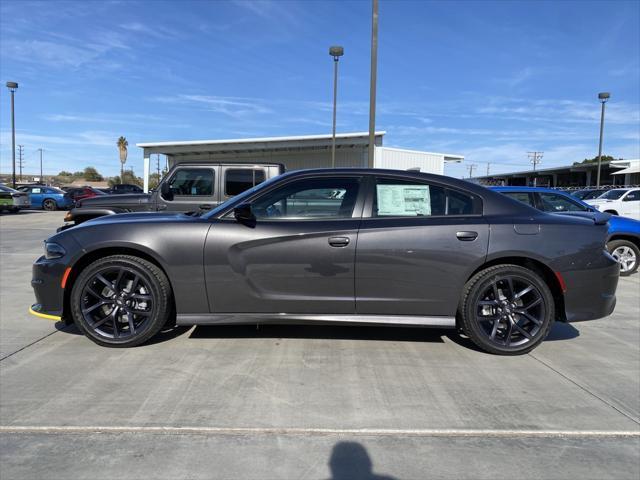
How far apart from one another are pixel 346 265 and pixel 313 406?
1223 millimetres

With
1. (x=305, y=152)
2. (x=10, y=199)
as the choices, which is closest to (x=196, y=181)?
(x=10, y=199)

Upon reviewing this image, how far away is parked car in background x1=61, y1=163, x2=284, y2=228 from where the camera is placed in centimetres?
759

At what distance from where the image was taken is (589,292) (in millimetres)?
4082

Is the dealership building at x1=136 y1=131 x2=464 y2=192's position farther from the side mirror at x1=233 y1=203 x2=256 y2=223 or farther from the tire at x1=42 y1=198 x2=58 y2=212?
the side mirror at x1=233 y1=203 x2=256 y2=223

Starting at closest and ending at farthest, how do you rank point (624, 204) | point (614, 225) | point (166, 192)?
point (166, 192) → point (614, 225) → point (624, 204)

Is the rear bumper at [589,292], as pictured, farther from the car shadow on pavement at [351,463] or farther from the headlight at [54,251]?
the headlight at [54,251]

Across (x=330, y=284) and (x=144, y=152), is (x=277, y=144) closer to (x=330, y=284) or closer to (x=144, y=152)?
(x=144, y=152)

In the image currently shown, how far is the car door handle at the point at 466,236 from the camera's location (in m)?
3.99

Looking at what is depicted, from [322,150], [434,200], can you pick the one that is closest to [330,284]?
[434,200]

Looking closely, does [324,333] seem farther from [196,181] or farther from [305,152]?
[305,152]

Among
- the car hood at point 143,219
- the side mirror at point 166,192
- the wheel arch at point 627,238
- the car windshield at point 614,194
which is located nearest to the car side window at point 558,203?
the wheel arch at point 627,238

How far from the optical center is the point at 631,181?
142ft

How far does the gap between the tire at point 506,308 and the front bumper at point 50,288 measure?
11.3 ft

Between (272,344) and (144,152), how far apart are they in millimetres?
30586
